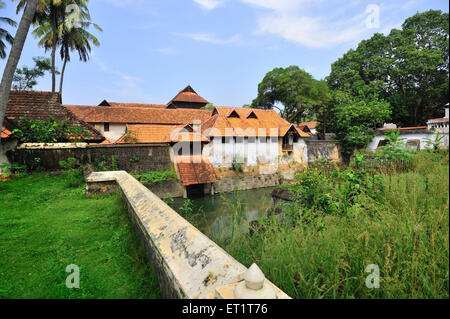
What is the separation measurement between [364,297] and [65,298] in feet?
8.31

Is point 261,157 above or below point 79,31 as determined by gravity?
below

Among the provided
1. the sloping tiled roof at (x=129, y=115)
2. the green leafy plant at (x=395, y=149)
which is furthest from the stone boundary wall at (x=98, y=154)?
the sloping tiled roof at (x=129, y=115)

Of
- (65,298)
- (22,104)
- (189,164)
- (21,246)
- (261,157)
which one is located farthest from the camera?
(261,157)

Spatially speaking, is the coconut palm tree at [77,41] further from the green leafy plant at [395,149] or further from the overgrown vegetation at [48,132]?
the green leafy plant at [395,149]

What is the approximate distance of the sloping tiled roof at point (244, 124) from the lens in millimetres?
16547

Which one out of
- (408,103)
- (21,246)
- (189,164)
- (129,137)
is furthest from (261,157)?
(21,246)

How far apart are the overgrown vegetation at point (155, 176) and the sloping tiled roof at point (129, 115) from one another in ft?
35.6

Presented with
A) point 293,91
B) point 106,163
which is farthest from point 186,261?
point 293,91

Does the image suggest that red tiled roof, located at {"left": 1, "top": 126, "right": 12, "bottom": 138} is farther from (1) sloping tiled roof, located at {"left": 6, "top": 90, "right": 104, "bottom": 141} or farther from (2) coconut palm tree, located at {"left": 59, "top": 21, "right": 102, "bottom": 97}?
(2) coconut palm tree, located at {"left": 59, "top": 21, "right": 102, "bottom": 97}

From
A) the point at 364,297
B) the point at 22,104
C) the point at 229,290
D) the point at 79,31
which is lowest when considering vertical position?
the point at 364,297

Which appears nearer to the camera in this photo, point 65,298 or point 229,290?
point 229,290

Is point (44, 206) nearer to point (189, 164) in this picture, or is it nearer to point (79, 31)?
point (189, 164)

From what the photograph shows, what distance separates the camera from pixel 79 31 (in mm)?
18328

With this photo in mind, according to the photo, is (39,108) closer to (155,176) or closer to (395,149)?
(155,176)
